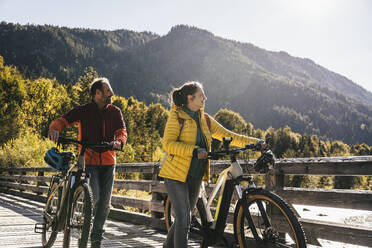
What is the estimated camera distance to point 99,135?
3.87 metres

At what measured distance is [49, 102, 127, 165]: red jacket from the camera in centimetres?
377

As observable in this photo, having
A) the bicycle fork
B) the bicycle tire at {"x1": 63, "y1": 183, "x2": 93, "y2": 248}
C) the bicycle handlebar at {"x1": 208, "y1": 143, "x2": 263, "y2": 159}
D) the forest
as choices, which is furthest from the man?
the forest

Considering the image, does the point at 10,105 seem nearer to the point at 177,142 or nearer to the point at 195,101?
the point at 195,101

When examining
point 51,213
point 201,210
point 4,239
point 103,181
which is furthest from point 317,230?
point 4,239

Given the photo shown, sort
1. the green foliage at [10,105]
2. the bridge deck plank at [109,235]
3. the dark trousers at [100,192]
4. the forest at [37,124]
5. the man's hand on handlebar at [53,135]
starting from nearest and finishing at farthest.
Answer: the man's hand on handlebar at [53,135] → the dark trousers at [100,192] → the bridge deck plank at [109,235] → the forest at [37,124] → the green foliage at [10,105]

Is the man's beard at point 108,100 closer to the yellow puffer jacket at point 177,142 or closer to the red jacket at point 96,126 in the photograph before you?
the red jacket at point 96,126

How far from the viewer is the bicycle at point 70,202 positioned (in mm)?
3285

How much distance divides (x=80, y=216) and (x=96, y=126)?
39.5 inches

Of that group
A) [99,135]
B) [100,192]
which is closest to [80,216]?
[100,192]

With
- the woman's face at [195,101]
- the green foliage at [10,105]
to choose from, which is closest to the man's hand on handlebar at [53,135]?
the woman's face at [195,101]

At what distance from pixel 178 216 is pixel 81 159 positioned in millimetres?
1234

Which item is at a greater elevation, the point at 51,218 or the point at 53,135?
the point at 53,135

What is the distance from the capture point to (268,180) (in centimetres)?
411

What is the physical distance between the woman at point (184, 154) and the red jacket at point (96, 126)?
36.7 inches
